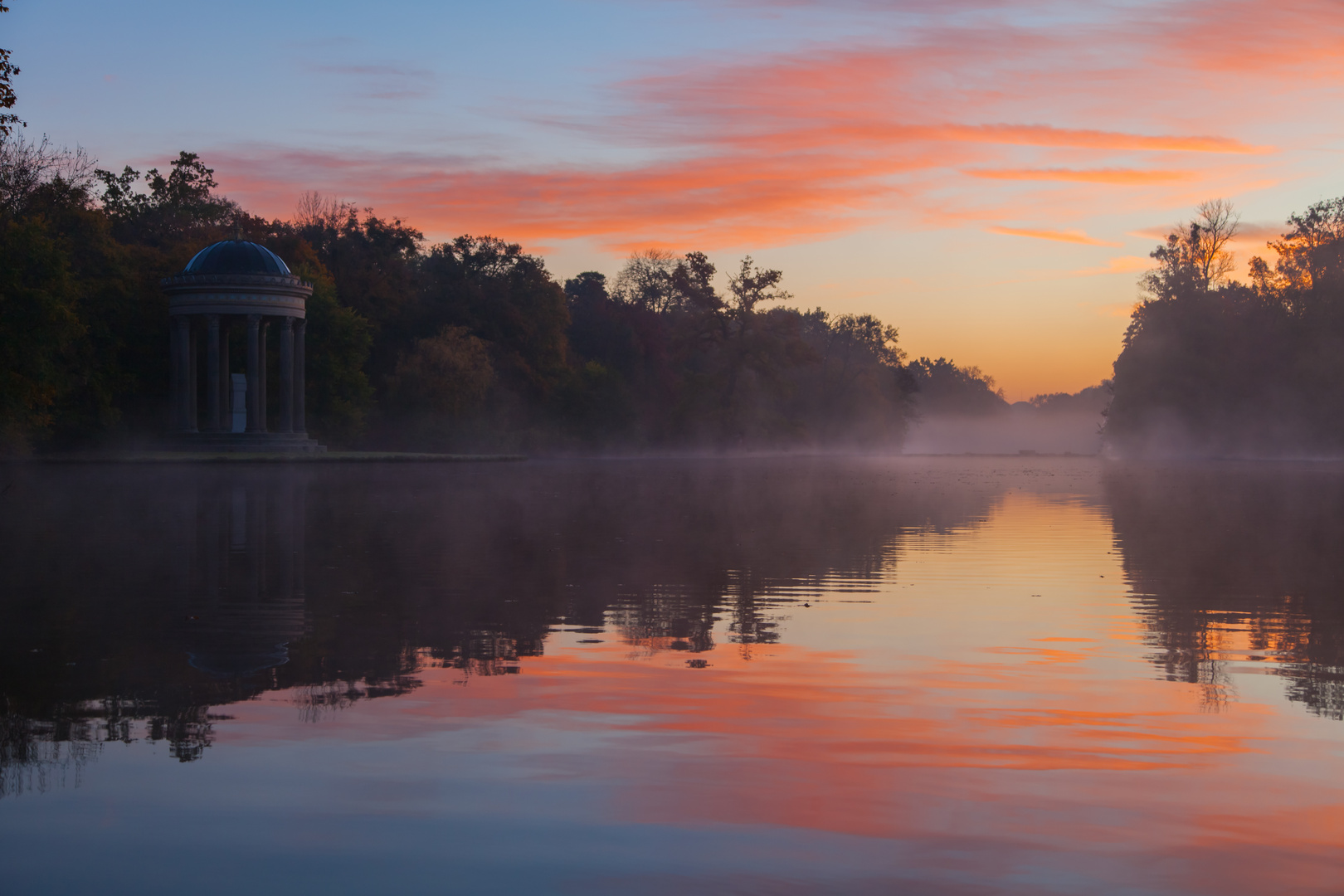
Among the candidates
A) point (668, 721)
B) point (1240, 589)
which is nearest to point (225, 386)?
point (1240, 589)

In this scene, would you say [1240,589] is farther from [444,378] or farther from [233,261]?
[444,378]

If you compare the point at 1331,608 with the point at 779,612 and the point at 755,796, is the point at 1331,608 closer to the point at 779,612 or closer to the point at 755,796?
the point at 779,612

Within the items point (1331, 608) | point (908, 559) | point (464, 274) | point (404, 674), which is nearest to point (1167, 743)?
point (404, 674)

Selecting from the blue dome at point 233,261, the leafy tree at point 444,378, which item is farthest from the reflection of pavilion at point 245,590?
the leafy tree at point 444,378

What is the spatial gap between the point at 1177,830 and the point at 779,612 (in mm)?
6956

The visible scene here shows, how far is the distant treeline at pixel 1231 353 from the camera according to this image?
324 feet

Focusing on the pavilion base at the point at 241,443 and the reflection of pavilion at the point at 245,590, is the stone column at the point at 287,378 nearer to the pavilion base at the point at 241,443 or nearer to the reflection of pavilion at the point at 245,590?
the pavilion base at the point at 241,443

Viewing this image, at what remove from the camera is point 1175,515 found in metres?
27.4

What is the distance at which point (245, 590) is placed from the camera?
13.7m

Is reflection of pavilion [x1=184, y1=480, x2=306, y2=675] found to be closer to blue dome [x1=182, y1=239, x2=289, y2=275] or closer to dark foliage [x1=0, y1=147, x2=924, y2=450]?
dark foliage [x1=0, y1=147, x2=924, y2=450]

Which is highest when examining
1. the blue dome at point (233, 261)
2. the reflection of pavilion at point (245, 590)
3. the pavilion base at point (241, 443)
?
the blue dome at point (233, 261)

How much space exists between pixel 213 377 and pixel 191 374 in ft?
4.82

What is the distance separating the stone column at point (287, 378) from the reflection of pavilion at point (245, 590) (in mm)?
48675

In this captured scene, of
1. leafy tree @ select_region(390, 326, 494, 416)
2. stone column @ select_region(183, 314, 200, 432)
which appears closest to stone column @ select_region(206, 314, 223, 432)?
stone column @ select_region(183, 314, 200, 432)
